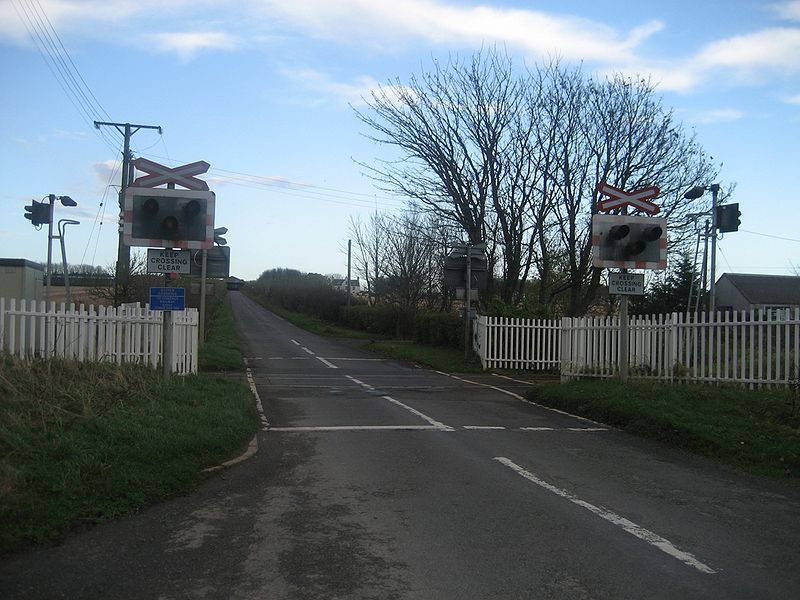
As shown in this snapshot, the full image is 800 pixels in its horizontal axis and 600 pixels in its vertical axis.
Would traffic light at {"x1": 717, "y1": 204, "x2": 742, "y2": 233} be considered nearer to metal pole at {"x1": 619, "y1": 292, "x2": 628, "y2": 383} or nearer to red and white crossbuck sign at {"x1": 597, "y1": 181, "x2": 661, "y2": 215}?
red and white crossbuck sign at {"x1": 597, "y1": 181, "x2": 661, "y2": 215}

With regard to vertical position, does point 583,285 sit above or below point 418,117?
below

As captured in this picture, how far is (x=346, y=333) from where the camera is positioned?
148ft

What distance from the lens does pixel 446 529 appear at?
5.59 meters

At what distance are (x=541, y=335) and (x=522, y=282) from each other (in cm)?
492

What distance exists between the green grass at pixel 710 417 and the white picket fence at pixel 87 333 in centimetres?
748

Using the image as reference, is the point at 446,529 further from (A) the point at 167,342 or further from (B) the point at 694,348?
(B) the point at 694,348

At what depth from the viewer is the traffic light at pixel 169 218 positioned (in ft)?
34.9

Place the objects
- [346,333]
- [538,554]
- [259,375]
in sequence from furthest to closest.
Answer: [346,333], [259,375], [538,554]

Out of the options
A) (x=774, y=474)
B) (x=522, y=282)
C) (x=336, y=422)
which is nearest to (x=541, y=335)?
(x=522, y=282)

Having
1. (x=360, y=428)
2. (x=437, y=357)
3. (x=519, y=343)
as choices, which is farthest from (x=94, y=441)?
(x=437, y=357)

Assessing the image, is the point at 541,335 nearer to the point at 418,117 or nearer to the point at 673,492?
the point at 418,117

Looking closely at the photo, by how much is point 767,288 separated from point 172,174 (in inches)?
2078

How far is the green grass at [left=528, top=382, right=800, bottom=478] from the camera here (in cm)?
844

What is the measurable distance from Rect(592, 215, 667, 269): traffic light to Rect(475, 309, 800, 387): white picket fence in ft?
4.30
